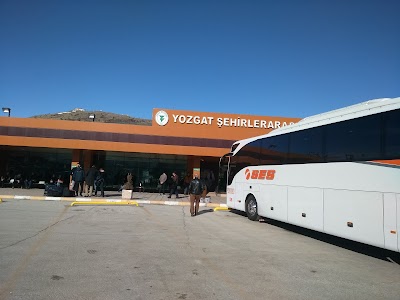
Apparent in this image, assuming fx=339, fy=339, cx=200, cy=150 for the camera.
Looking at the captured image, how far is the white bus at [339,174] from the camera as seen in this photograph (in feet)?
23.3

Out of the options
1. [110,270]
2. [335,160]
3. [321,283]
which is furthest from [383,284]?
[110,270]

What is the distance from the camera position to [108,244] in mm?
7672

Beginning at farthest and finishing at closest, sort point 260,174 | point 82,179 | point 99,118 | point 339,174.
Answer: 1. point 99,118
2. point 82,179
3. point 260,174
4. point 339,174

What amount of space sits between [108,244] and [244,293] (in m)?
3.88

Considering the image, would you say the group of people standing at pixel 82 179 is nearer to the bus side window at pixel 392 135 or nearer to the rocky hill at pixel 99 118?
the bus side window at pixel 392 135

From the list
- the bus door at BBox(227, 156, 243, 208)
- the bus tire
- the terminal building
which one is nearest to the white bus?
the bus tire

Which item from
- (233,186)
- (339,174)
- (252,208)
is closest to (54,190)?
(233,186)

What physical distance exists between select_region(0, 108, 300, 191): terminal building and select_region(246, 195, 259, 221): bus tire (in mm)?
10079

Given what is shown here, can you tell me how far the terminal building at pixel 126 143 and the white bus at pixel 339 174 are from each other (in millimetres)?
12153

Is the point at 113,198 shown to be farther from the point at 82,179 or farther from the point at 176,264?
the point at 176,264

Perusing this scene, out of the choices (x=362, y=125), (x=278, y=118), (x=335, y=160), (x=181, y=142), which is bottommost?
(x=335, y=160)

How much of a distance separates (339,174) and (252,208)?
5.00 metres

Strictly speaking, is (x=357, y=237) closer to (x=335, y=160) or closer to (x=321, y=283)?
(x=335, y=160)

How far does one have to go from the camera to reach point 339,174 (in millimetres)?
8469
